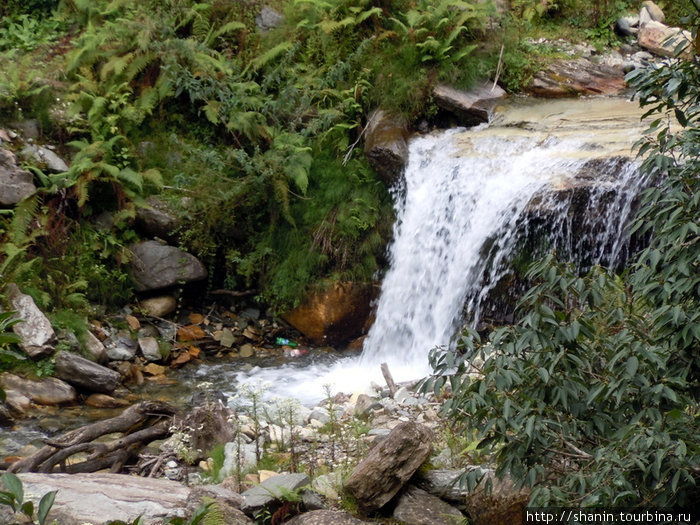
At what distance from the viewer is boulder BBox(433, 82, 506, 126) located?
9.96 meters

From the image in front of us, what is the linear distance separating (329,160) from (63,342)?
14.4 feet

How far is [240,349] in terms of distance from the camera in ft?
30.5

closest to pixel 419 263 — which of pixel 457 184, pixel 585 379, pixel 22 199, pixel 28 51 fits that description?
pixel 457 184

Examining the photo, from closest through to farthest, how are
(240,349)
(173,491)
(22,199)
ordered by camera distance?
(173,491) < (22,199) < (240,349)

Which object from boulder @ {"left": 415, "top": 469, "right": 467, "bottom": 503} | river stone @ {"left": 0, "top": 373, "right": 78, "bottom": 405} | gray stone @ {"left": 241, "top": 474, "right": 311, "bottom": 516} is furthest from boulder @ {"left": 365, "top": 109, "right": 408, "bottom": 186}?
gray stone @ {"left": 241, "top": 474, "right": 311, "bottom": 516}

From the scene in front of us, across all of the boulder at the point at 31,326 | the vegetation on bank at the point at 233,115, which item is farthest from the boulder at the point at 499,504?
the boulder at the point at 31,326

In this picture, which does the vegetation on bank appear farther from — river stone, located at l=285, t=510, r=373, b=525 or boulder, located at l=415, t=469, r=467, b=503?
river stone, located at l=285, t=510, r=373, b=525

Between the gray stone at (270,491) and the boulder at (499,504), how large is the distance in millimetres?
1045

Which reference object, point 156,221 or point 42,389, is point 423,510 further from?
point 156,221

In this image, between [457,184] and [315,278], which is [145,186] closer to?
[315,278]

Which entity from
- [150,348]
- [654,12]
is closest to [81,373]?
[150,348]

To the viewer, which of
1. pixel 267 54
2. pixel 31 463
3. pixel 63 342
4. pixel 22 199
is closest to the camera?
pixel 31 463

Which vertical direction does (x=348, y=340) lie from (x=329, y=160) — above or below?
below

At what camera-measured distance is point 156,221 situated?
30.9 ft
